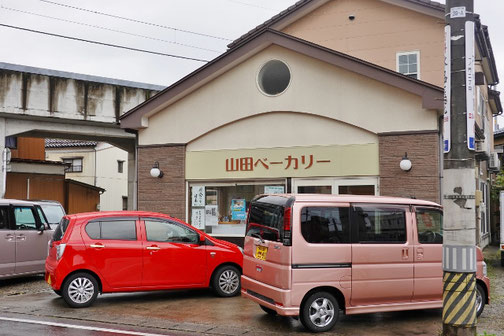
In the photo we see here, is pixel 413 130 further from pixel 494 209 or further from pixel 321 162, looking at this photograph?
pixel 494 209

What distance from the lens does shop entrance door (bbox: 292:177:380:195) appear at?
550 inches

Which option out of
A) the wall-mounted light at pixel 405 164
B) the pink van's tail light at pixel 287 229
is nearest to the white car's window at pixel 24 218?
the pink van's tail light at pixel 287 229

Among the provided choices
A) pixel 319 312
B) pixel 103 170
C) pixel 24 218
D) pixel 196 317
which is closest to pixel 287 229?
pixel 319 312

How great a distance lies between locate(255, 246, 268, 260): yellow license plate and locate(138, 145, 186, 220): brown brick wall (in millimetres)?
7242

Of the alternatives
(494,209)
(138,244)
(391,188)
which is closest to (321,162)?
(391,188)

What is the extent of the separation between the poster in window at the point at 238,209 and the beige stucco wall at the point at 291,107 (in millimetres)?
1517

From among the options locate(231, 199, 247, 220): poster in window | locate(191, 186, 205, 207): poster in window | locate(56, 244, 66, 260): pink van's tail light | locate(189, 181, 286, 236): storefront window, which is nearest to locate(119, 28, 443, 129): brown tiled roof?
locate(191, 186, 205, 207): poster in window

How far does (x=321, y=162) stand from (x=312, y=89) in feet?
6.21

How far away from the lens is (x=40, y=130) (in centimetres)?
2106

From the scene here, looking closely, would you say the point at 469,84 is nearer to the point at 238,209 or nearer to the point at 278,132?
the point at 278,132

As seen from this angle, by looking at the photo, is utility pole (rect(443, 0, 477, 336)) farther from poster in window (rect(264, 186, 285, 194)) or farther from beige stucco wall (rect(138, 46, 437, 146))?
poster in window (rect(264, 186, 285, 194))

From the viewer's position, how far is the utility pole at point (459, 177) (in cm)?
721

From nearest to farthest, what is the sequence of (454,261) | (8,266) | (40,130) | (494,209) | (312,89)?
(454,261)
(8,266)
(312,89)
(40,130)
(494,209)

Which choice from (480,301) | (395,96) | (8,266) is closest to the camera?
(480,301)
